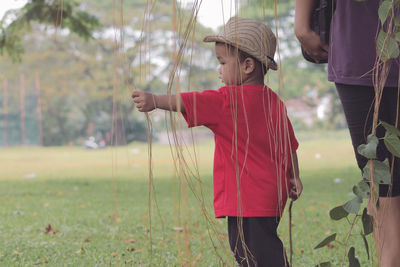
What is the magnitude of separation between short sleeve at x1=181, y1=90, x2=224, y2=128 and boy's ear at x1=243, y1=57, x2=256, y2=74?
0.20 m

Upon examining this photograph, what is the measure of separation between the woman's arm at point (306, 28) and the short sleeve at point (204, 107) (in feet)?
1.12

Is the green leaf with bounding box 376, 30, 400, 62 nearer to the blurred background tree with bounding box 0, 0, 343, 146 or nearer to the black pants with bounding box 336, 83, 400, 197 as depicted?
the black pants with bounding box 336, 83, 400, 197

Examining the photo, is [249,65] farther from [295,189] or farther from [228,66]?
[295,189]

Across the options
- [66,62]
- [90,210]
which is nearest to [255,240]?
[90,210]

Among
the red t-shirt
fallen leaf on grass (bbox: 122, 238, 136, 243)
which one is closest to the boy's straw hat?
the red t-shirt

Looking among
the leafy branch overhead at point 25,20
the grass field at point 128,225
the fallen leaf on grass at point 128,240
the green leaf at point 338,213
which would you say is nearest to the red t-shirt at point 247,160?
the grass field at point 128,225

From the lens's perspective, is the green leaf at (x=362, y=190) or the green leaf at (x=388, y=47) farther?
the green leaf at (x=362, y=190)

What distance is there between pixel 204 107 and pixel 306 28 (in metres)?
0.43

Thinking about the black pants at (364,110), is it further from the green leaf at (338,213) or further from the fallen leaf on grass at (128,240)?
the fallen leaf on grass at (128,240)

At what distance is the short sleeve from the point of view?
1.93 m

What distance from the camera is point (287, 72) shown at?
86.1 feet

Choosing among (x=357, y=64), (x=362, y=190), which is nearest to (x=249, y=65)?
(x=357, y=64)

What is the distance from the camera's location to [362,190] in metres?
1.58

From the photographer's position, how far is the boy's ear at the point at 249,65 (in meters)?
2.15
